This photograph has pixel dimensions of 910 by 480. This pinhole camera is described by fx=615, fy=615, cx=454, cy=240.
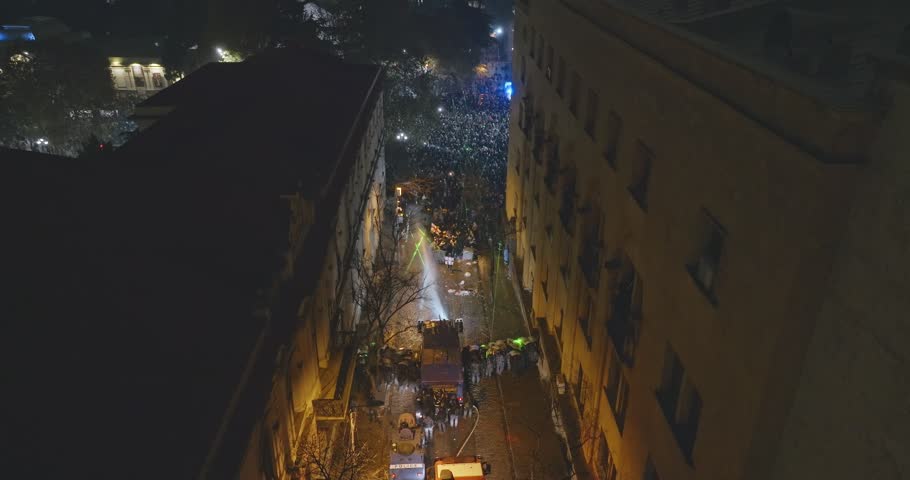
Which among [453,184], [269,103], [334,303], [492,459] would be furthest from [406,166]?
[492,459]

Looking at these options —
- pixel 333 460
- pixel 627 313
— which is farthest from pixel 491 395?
pixel 627 313

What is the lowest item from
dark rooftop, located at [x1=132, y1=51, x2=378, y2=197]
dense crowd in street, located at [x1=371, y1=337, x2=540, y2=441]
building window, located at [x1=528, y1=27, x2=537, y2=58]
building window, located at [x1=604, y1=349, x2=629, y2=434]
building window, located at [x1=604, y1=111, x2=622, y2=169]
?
dense crowd in street, located at [x1=371, y1=337, x2=540, y2=441]

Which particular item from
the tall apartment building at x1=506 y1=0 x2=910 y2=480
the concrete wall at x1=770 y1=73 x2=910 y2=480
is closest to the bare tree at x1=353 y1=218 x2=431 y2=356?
the tall apartment building at x1=506 y1=0 x2=910 y2=480

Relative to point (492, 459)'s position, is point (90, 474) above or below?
above

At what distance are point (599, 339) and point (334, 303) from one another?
10971 millimetres

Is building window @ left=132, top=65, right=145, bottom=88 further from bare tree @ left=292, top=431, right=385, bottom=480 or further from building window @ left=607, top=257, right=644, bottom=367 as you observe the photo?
building window @ left=607, top=257, right=644, bottom=367

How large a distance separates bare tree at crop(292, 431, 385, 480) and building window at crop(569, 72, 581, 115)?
13.8m

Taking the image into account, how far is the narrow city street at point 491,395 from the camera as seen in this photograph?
73.7ft

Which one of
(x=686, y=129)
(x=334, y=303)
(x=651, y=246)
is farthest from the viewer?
(x=334, y=303)

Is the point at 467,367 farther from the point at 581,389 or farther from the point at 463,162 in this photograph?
the point at 463,162

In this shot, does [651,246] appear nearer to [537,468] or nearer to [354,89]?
[537,468]

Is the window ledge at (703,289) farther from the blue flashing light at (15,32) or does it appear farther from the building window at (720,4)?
the blue flashing light at (15,32)

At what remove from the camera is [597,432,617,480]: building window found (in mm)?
16922

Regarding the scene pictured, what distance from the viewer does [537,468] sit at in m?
21.7
